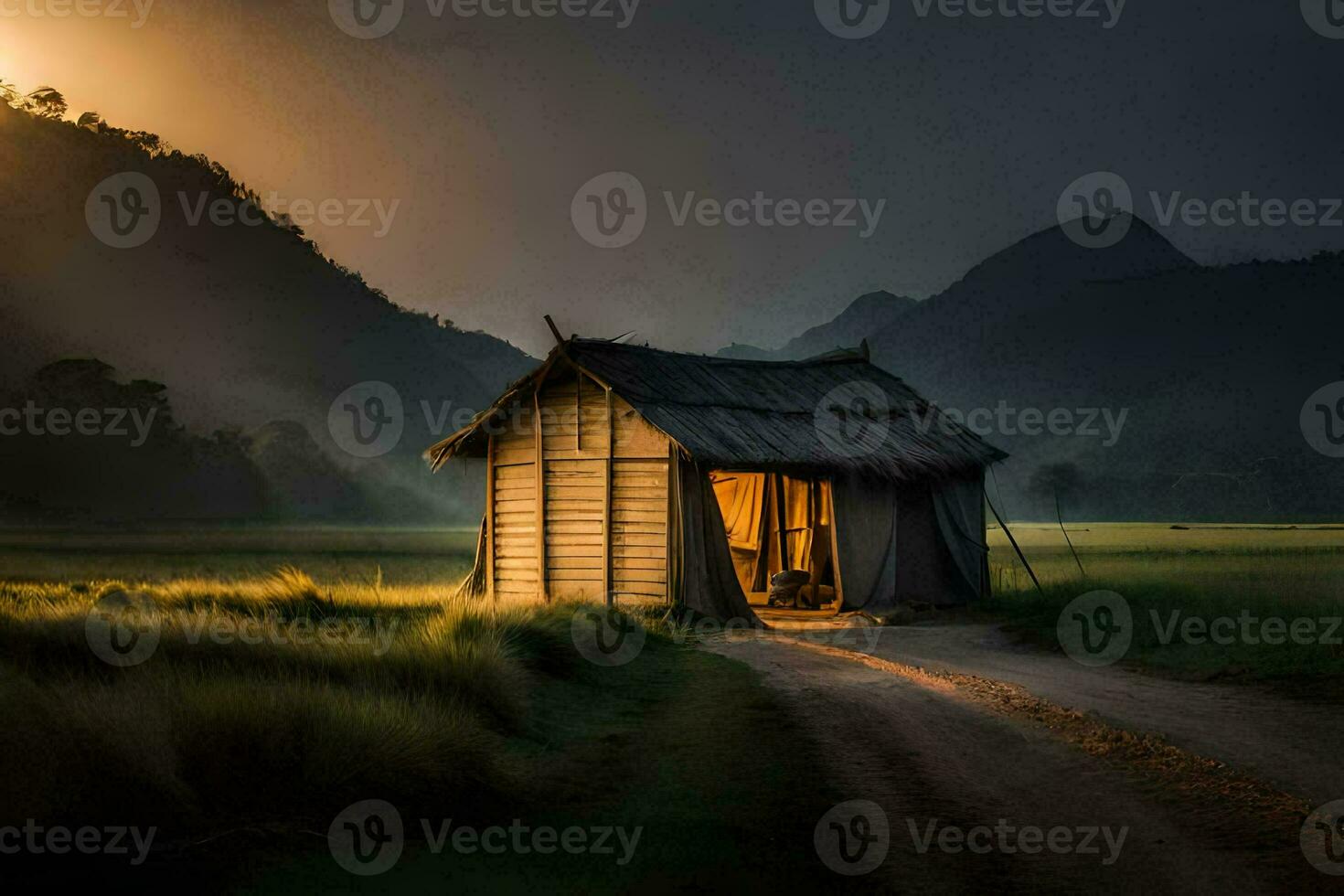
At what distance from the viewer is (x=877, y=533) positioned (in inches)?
932

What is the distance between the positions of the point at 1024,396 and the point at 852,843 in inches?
6105

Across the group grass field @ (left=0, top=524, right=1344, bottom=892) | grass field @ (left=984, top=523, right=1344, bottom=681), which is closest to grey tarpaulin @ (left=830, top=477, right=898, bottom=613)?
grass field @ (left=984, top=523, right=1344, bottom=681)

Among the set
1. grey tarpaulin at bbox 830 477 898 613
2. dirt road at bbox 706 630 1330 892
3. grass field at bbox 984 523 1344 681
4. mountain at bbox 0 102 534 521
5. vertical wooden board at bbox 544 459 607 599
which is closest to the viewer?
dirt road at bbox 706 630 1330 892

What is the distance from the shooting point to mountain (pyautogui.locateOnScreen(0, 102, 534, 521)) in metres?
102

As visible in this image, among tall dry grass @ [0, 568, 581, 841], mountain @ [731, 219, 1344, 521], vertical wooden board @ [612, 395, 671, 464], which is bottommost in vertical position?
tall dry grass @ [0, 568, 581, 841]

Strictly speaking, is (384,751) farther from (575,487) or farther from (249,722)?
(575,487)

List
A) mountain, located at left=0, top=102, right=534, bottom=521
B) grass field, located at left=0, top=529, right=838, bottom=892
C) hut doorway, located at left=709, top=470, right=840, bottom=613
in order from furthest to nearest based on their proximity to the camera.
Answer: mountain, located at left=0, top=102, right=534, bottom=521, hut doorway, located at left=709, top=470, right=840, bottom=613, grass field, located at left=0, top=529, right=838, bottom=892

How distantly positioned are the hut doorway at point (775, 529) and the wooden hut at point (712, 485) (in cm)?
4

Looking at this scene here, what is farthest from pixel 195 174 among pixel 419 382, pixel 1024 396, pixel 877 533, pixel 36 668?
pixel 36 668

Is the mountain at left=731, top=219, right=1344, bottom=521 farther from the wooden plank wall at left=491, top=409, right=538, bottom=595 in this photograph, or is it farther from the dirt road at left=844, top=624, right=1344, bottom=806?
the dirt road at left=844, top=624, right=1344, bottom=806

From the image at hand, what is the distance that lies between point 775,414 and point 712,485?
2030 mm

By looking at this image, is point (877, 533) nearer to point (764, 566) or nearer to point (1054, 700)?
point (764, 566)

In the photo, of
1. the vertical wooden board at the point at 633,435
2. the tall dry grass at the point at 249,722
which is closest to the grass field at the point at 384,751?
the tall dry grass at the point at 249,722

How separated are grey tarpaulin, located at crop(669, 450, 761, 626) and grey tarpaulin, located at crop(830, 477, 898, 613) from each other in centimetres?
299
